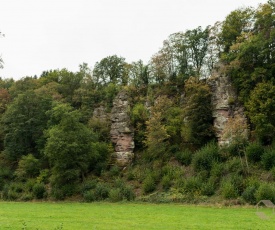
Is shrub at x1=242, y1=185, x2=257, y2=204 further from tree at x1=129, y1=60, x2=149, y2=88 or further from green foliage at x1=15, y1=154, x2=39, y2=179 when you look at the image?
green foliage at x1=15, y1=154, x2=39, y2=179

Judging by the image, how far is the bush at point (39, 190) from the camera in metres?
46.1

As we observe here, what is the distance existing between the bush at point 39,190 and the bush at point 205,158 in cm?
2208

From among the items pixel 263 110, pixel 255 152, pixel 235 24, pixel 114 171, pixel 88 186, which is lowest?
pixel 88 186

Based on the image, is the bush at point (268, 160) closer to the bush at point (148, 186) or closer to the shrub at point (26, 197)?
the bush at point (148, 186)

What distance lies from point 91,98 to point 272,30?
106 feet

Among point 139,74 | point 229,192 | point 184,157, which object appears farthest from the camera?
point 139,74

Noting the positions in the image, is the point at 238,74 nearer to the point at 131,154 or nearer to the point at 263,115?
the point at 263,115

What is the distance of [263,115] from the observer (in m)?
37.4

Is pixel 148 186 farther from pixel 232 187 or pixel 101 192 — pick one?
pixel 232 187

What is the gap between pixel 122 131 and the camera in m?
51.8

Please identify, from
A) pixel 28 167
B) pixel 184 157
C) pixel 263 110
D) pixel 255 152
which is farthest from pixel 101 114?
pixel 263 110

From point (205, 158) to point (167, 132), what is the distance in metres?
8.36

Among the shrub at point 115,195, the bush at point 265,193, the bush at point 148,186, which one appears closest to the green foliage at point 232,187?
the bush at point 265,193

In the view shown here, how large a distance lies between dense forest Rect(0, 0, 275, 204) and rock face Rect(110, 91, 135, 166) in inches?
31.3
